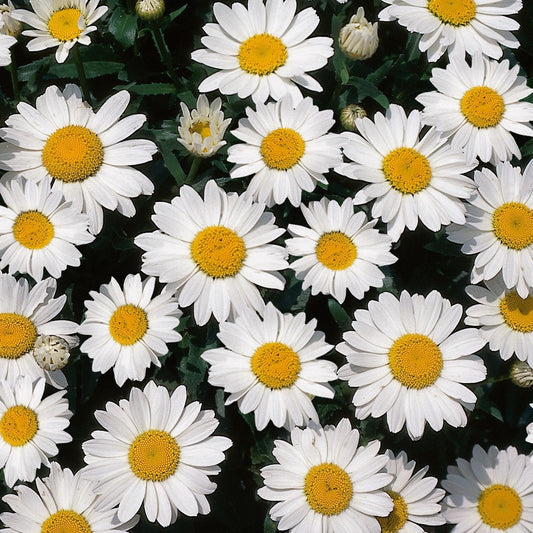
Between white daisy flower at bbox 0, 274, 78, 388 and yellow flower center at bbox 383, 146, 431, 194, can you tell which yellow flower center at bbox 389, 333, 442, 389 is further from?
white daisy flower at bbox 0, 274, 78, 388

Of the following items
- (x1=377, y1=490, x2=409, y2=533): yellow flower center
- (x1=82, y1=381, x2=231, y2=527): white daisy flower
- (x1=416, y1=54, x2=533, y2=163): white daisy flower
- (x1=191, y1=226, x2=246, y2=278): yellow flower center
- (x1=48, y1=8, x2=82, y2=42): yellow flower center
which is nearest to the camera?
(x1=82, y1=381, x2=231, y2=527): white daisy flower

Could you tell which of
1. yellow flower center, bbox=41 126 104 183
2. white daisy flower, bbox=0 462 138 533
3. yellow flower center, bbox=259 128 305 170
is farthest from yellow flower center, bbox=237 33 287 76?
white daisy flower, bbox=0 462 138 533

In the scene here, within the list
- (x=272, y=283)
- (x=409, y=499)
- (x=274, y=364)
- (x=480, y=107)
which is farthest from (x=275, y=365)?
(x=480, y=107)

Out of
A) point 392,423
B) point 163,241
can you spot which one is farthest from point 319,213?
point 392,423

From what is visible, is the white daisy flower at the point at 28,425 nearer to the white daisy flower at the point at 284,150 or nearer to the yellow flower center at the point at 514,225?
the white daisy flower at the point at 284,150

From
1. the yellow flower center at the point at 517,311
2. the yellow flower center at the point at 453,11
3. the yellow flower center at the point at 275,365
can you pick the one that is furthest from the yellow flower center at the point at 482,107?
the yellow flower center at the point at 275,365

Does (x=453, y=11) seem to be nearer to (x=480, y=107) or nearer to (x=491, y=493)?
(x=480, y=107)
